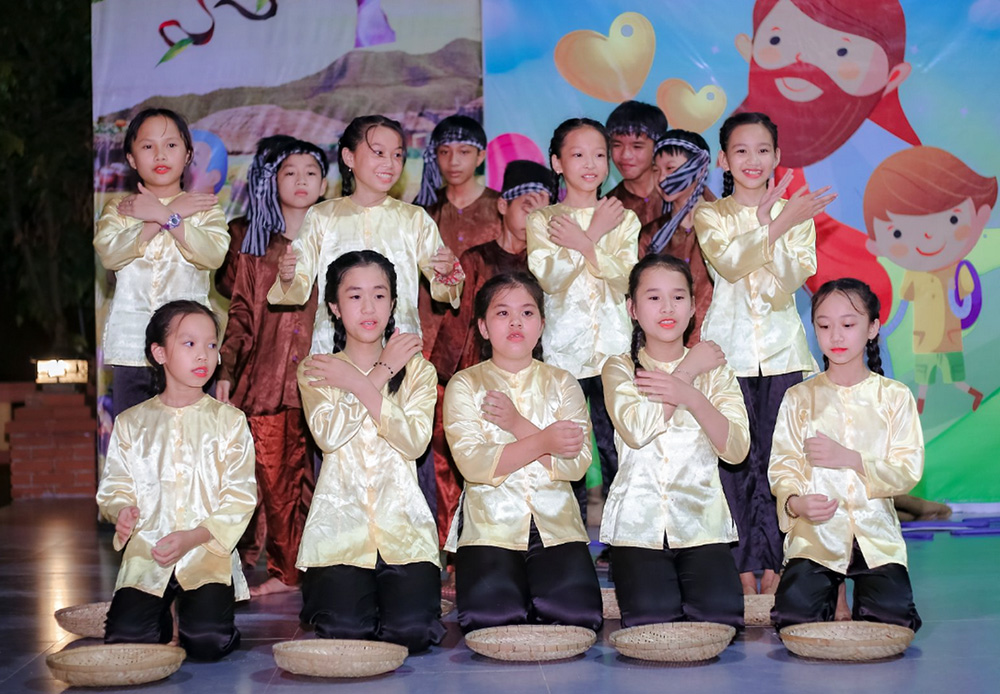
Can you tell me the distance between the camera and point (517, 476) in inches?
143

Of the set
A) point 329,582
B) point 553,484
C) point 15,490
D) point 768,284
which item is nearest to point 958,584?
point 768,284

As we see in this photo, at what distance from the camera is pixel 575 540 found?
3.65m

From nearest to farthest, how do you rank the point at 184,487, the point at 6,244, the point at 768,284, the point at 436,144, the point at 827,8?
the point at 184,487 < the point at 768,284 < the point at 436,144 < the point at 827,8 < the point at 6,244

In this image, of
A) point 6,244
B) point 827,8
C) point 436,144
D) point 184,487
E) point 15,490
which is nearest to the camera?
point 184,487

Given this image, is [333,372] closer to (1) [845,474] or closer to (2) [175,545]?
(2) [175,545]

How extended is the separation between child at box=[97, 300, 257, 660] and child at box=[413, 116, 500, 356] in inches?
57.7

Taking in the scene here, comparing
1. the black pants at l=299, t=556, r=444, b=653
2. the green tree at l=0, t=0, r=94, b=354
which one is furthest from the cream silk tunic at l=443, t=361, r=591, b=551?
the green tree at l=0, t=0, r=94, b=354

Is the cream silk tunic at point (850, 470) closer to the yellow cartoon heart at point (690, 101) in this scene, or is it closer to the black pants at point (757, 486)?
the black pants at point (757, 486)

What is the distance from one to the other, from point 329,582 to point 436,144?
2.09m

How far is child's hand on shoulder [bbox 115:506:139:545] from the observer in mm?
3332

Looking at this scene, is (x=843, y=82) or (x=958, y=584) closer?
(x=958, y=584)

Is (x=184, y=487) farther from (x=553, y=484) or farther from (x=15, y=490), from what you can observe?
(x=15, y=490)

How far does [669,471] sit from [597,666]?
662 millimetres

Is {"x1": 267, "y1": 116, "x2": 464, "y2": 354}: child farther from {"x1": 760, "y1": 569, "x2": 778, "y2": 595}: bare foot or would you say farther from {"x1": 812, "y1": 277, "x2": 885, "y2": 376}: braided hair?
{"x1": 760, "y1": 569, "x2": 778, "y2": 595}: bare foot
